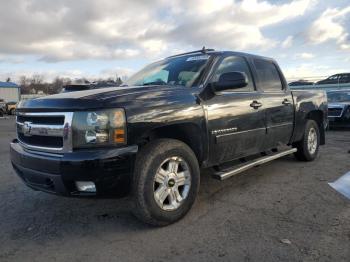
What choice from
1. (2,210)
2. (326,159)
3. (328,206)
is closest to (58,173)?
(2,210)

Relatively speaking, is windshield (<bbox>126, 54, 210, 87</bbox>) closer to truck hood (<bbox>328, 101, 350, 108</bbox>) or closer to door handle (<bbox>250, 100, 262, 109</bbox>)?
door handle (<bbox>250, 100, 262, 109</bbox>)

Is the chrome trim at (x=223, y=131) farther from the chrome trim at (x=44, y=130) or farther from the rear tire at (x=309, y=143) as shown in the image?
the rear tire at (x=309, y=143)

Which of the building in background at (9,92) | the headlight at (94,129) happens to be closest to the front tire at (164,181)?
the headlight at (94,129)

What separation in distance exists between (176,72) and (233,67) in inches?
32.8

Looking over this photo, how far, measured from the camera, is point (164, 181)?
13.1 ft

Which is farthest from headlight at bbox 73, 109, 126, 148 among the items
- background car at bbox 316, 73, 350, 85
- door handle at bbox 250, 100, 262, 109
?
background car at bbox 316, 73, 350, 85

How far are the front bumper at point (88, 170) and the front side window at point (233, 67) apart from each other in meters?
1.75

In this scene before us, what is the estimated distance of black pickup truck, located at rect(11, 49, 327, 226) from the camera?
3.61m

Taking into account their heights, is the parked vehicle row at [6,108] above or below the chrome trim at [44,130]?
below

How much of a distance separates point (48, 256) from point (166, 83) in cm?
245

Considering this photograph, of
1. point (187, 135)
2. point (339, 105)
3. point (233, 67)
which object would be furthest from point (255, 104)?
point (339, 105)

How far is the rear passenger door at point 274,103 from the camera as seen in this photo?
5656 millimetres

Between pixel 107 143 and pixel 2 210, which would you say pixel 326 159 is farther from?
pixel 2 210

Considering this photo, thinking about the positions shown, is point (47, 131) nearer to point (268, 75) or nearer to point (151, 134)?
point (151, 134)
